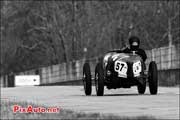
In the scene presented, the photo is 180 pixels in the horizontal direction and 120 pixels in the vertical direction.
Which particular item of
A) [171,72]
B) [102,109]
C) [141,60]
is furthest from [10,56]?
[102,109]

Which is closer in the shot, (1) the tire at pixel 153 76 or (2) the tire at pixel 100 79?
(2) the tire at pixel 100 79

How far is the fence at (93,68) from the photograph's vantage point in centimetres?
3369

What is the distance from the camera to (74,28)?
64125mm

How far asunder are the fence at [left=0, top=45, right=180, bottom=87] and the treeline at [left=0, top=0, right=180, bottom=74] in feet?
14.8

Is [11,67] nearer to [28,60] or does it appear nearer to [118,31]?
[28,60]

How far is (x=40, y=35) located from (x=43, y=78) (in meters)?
17.3

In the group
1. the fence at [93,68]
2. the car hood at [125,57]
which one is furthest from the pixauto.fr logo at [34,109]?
the fence at [93,68]

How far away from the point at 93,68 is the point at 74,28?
65.4ft

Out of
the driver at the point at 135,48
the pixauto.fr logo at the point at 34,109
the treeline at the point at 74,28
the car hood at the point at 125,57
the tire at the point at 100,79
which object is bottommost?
the pixauto.fr logo at the point at 34,109

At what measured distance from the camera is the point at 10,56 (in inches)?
2975

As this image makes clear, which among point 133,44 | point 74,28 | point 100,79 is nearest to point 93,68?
point 74,28

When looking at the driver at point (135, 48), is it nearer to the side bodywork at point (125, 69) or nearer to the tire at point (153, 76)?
the side bodywork at point (125, 69)

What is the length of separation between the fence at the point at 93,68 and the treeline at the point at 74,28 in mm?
4514

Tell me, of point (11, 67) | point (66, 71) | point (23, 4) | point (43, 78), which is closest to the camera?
point (66, 71)
